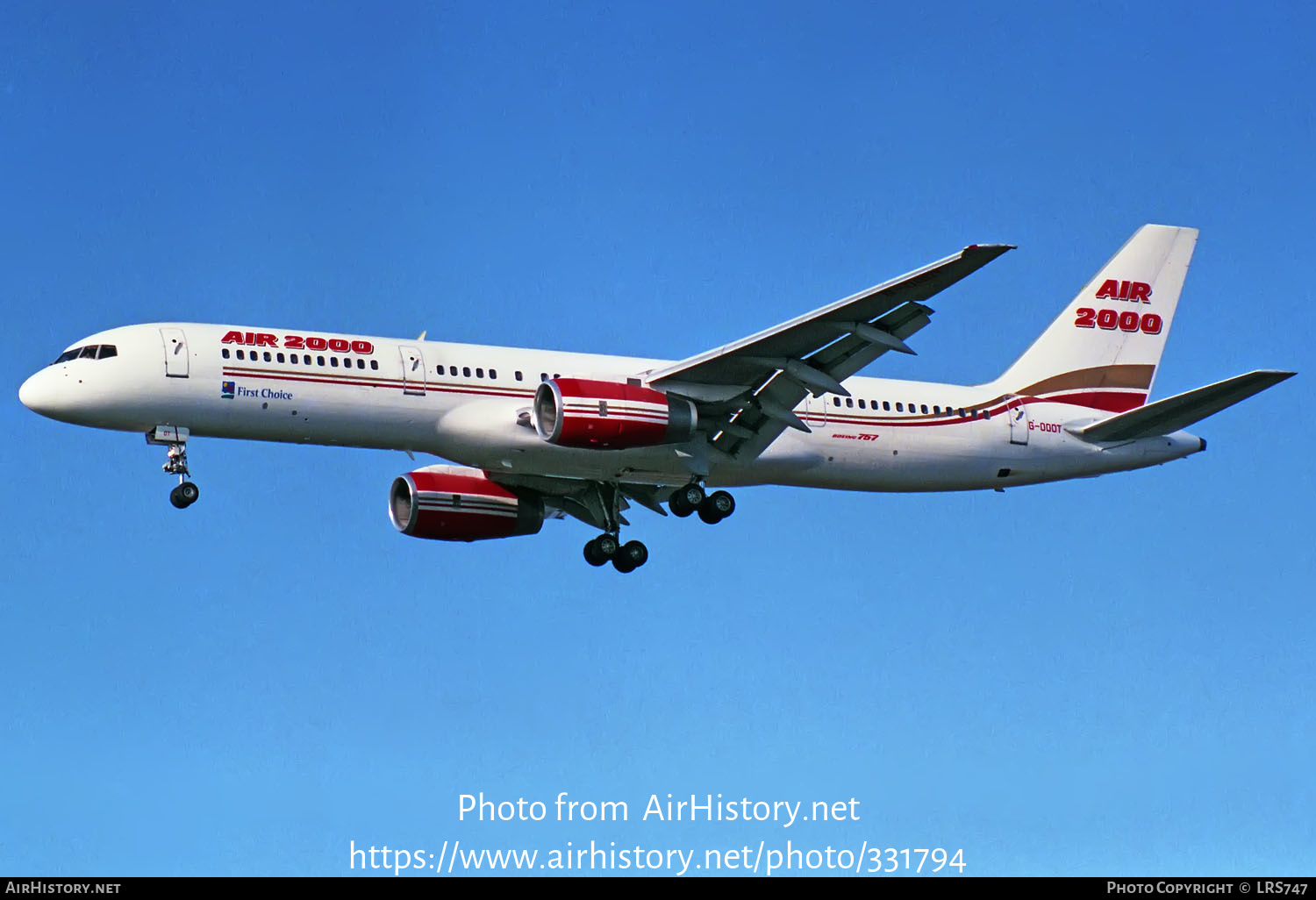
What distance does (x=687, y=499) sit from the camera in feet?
154

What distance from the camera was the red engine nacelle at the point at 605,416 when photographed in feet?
142

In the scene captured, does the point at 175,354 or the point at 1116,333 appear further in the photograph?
the point at 1116,333

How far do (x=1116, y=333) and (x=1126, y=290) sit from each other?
56.0 inches

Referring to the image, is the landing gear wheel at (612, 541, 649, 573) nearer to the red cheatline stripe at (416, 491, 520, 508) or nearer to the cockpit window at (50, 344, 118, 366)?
the red cheatline stripe at (416, 491, 520, 508)

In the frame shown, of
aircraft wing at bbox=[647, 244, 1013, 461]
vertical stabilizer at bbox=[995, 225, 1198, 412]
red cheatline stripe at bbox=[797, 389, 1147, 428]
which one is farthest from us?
vertical stabilizer at bbox=[995, 225, 1198, 412]

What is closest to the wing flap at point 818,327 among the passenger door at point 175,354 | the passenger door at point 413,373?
the passenger door at point 413,373

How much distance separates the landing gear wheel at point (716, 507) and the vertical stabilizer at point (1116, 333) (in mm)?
8277

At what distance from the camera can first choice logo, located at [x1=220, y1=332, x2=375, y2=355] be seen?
1719 inches

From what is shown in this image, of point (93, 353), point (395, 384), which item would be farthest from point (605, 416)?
point (93, 353)

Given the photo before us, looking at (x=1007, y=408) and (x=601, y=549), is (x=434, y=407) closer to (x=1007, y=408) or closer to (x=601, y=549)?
(x=601, y=549)

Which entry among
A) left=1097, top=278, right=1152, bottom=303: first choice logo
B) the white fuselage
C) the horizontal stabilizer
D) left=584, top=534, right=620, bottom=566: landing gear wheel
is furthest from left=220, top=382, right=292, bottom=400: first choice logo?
left=1097, top=278, right=1152, bottom=303: first choice logo
